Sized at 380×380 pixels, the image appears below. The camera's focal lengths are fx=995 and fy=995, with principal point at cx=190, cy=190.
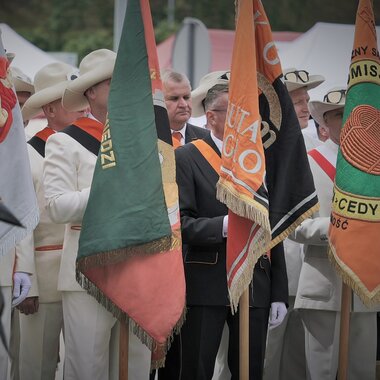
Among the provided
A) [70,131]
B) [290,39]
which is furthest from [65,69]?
[290,39]

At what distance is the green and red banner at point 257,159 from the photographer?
18.5 feet

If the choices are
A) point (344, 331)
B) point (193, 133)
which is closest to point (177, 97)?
point (193, 133)

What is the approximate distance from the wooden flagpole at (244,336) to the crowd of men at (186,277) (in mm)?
275

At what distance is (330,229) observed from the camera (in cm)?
621

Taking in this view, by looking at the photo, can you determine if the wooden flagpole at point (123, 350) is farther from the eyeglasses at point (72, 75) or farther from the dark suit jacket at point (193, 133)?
the dark suit jacket at point (193, 133)

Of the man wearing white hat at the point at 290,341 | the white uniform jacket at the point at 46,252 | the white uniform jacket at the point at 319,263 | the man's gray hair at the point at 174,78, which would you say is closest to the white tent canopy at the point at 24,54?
the man's gray hair at the point at 174,78

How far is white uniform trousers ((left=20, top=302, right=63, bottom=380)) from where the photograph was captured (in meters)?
6.41

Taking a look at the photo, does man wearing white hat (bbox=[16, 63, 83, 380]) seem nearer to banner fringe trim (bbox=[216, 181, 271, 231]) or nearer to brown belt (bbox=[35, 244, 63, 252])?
brown belt (bbox=[35, 244, 63, 252])

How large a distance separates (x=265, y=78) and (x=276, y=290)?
1300mm

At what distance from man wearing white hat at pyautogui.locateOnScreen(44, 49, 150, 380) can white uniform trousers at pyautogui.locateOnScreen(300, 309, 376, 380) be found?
4.25 feet

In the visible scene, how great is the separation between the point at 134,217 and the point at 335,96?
87.2 inches

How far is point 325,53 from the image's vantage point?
13.3m

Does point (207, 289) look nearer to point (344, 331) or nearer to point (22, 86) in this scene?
point (344, 331)

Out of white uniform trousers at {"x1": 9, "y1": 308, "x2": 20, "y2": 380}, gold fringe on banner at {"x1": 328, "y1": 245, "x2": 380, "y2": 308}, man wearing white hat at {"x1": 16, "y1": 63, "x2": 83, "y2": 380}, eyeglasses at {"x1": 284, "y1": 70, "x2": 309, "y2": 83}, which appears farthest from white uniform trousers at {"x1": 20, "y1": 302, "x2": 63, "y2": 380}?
eyeglasses at {"x1": 284, "y1": 70, "x2": 309, "y2": 83}
